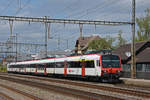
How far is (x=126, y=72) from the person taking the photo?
32.5m

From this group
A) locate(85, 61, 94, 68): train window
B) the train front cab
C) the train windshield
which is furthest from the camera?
locate(85, 61, 94, 68): train window

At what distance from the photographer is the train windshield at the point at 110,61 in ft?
76.7

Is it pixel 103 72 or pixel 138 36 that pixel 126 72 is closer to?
pixel 103 72

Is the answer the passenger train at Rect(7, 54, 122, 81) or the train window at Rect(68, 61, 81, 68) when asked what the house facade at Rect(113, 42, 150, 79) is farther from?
the train window at Rect(68, 61, 81, 68)

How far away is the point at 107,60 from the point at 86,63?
8.35ft

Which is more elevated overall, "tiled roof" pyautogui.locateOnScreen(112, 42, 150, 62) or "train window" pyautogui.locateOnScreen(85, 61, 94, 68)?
"tiled roof" pyautogui.locateOnScreen(112, 42, 150, 62)

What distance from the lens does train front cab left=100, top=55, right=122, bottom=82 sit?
75.7 ft

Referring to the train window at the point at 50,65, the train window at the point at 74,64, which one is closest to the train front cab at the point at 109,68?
the train window at the point at 74,64

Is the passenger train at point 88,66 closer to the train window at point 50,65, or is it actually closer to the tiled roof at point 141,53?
the train window at point 50,65

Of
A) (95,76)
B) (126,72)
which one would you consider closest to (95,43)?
(126,72)

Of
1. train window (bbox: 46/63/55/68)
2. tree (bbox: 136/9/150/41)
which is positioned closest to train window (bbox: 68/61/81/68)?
train window (bbox: 46/63/55/68)

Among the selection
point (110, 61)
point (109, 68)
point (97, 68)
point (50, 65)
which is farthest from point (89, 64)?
point (50, 65)

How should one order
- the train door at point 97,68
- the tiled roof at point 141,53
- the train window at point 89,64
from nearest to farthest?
the train door at point 97,68, the train window at point 89,64, the tiled roof at point 141,53

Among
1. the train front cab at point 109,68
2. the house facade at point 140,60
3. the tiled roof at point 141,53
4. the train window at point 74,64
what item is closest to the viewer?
the train front cab at point 109,68
